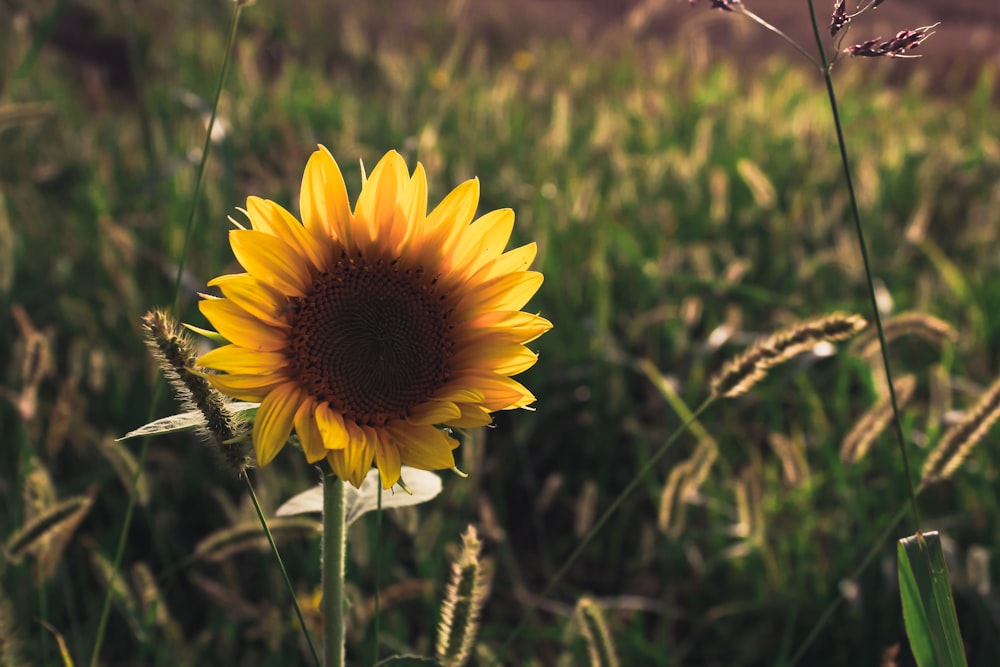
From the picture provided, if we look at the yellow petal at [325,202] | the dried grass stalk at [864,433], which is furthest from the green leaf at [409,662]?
the dried grass stalk at [864,433]

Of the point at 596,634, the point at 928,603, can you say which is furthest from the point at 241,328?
the point at 928,603

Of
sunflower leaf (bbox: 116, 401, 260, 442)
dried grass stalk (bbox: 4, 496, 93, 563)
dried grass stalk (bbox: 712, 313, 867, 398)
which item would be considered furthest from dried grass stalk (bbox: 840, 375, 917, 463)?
dried grass stalk (bbox: 4, 496, 93, 563)

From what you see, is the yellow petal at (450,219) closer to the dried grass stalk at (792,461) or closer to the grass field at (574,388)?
the grass field at (574,388)

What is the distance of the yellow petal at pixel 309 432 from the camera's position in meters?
0.77

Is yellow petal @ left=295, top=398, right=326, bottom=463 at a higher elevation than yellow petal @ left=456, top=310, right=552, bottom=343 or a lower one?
lower

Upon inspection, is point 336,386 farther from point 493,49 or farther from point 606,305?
point 493,49

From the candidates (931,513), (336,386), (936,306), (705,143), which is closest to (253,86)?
(705,143)

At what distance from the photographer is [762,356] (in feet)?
3.19

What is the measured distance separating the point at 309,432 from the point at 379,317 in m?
0.16

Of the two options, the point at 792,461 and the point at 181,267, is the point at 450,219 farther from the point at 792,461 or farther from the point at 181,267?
the point at 792,461

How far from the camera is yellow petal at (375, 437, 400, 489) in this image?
794 millimetres

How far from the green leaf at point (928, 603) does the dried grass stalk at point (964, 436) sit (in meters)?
0.20

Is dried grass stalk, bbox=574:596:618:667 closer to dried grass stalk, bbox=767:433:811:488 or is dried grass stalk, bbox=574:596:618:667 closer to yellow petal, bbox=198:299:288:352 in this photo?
yellow petal, bbox=198:299:288:352

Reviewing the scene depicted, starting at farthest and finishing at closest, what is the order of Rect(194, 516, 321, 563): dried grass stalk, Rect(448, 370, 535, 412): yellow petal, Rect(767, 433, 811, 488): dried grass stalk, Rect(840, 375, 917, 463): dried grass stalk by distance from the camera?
Rect(767, 433, 811, 488): dried grass stalk
Rect(840, 375, 917, 463): dried grass stalk
Rect(194, 516, 321, 563): dried grass stalk
Rect(448, 370, 535, 412): yellow petal
